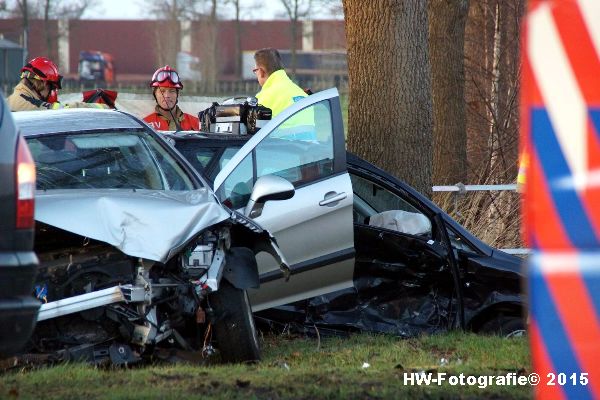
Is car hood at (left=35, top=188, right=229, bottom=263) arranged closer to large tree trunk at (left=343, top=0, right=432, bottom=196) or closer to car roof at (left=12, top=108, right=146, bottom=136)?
car roof at (left=12, top=108, right=146, bottom=136)

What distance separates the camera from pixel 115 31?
90.4 metres

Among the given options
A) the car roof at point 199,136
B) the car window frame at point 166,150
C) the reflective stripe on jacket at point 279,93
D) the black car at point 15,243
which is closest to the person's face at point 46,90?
the reflective stripe on jacket at point 279,93

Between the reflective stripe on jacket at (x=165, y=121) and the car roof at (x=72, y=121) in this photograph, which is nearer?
the car roof at (x=72, y=121)

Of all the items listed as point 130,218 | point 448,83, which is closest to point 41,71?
point 130,218

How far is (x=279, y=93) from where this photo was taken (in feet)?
34.0

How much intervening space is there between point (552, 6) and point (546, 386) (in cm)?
107

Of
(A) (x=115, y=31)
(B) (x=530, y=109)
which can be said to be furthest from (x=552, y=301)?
(A) (x=115, y=31)

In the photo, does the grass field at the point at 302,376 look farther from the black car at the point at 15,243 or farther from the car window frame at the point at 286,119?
the car window frame at the point at 286,119

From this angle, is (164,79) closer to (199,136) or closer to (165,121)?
(165,121)

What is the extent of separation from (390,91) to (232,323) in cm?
477

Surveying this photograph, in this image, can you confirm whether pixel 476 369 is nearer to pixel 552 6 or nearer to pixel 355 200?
pixel 355 200

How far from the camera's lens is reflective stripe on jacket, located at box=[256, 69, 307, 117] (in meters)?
10.3

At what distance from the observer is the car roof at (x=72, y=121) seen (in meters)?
7.18

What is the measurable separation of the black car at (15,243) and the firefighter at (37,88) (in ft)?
16.8
